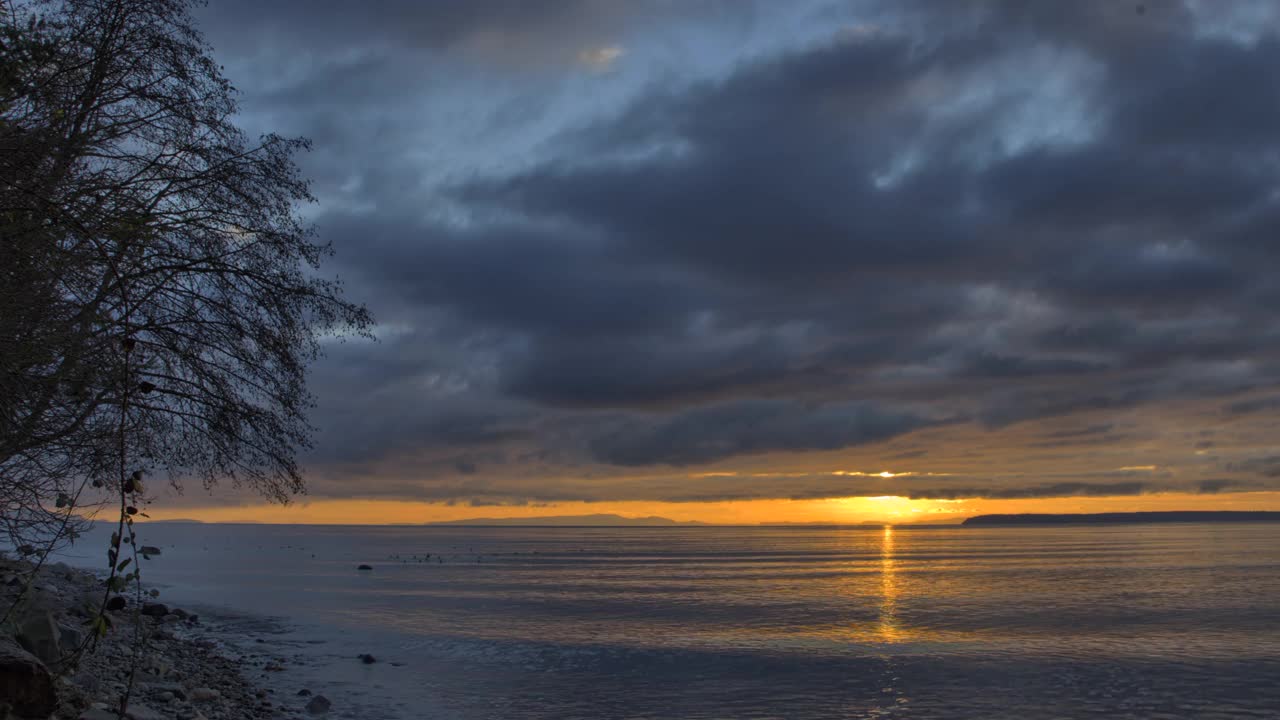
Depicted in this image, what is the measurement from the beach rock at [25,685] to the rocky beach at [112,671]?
0.04 feet

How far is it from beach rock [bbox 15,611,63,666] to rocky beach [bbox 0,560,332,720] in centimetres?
2

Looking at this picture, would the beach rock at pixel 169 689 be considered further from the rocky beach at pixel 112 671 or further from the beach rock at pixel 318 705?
the beach rock at pixel 318 705

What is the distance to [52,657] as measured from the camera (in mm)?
18094

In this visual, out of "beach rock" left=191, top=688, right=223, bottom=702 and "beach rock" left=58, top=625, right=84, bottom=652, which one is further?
"beach rock" left=191, top=688, right=223, bottom=702

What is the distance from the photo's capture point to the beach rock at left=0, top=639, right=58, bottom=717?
1344cm

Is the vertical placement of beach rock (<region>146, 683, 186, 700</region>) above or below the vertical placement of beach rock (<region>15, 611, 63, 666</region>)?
below

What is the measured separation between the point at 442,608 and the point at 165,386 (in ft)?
151

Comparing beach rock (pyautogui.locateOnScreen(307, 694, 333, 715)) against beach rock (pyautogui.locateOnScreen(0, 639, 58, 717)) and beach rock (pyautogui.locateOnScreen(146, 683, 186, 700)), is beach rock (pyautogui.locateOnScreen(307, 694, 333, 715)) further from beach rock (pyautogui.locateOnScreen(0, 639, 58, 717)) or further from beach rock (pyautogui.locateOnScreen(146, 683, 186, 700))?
beach rock (pyautogui.locateOnScreen(0, 639, 58, 717))

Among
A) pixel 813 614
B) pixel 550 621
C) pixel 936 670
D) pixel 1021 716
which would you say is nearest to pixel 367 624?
pixel 550 621

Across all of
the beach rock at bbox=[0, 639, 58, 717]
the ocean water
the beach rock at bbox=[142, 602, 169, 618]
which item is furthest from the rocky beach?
the beach rock at bbox=[142, 602, 169, 618]

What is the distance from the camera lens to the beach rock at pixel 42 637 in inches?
706

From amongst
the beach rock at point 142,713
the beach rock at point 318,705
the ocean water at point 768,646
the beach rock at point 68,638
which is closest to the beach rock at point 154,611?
→ the ocean water at point 768,646

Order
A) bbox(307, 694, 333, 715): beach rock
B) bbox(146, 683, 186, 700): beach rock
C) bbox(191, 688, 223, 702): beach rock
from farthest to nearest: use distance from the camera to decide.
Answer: bbox(307, 694, 333, 715): beach rock → bbox(191, 688, 223, 702): beach rock → bbox(146, 683, 186, 700): beach rock

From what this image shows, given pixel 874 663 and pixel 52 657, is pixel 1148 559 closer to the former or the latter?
pixel 874 663
